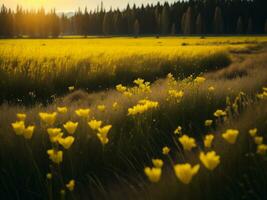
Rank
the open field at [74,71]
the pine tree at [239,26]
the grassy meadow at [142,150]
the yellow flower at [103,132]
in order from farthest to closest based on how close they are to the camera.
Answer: the pine tree at [239,26] < the open field at [74,71] < the yellow flower at [103,132] < the grassy meadow at [142,150]

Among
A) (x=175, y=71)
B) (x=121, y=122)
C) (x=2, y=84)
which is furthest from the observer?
(x=175, y=71)

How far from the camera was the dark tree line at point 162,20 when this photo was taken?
80.0 metres

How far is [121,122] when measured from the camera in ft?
15.1

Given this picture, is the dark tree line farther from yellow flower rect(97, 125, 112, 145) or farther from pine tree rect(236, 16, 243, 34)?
yellow flower rect(97, 125, 112, 145)

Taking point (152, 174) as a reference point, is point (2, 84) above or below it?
below

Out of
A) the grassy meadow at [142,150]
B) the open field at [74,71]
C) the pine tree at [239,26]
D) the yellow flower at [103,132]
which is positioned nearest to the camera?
the grassy meadow at [142,150]

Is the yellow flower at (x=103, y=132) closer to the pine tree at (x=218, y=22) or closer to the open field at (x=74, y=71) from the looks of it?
the open field at (x=74, y=71)

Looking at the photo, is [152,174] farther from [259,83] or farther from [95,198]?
[259,83]

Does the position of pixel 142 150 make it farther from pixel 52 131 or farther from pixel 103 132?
pixel 52 131

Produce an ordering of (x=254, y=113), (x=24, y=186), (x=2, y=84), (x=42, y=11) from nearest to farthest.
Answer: (x=24, y=186), (x=254, y=113), (x=2, y=84), (x=42, y=11)

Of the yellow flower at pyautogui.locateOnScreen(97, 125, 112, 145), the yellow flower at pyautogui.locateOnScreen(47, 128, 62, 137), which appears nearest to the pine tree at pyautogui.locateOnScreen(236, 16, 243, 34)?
the yellow flower at pyautogui.locateOnScreen(97, 125, 112, 145)

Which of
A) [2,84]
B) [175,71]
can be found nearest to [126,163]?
[2,84]

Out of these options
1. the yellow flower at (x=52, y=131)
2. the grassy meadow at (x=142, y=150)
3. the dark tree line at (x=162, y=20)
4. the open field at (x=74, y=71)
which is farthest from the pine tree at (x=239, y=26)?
the yellow flower at (x=52, y=131)

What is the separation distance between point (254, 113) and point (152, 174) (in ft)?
7.79
